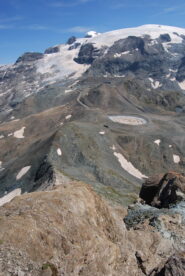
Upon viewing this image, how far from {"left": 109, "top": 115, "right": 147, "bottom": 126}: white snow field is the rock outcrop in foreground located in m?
121

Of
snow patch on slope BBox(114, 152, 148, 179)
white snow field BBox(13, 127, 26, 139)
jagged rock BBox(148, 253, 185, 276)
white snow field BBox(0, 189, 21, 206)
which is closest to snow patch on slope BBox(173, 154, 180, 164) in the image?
snow patch on slope BBox(114, 152, 148, 179)

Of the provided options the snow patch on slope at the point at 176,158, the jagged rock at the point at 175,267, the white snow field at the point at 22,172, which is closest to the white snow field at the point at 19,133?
the white snow field at the point at 22,172

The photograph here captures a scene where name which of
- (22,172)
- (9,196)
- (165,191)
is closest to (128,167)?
(22,172)

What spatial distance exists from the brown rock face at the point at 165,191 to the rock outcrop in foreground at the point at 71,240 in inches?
285

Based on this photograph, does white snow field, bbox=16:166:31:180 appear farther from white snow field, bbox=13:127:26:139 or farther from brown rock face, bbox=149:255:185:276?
brown rock face, bbox=149:255:185:276

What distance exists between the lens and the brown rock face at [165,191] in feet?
107

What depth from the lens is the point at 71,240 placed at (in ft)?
63.2

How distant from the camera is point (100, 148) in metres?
106

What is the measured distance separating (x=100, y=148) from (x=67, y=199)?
84.1m

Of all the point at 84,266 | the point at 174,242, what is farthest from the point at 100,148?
the point at 84,266

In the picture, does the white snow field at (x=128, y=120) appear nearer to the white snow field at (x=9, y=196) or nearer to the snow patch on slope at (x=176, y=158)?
the snow patch on slope at (x=176, y=158)

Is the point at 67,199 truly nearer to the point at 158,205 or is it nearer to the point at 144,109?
the point at 158,205

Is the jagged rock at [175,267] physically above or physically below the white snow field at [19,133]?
above

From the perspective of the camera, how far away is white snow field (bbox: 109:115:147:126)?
5763 inches
